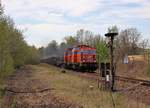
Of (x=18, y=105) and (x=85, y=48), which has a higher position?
(x=85, y=48)

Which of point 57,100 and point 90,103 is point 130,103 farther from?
point 57,100

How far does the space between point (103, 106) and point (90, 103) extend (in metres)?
0.96

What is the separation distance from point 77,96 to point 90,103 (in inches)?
110

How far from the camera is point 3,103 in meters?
16.3

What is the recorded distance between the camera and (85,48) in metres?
47.0

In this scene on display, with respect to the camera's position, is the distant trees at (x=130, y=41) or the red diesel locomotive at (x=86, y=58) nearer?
the red diesel locomotive at (x=86, y=58)

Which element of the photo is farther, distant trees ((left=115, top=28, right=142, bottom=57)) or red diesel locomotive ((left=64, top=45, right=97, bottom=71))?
distant trees ((left=115, top=28, right=142, bottom=57))

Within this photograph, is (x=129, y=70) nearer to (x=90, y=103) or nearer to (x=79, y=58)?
(x=79, y=58)

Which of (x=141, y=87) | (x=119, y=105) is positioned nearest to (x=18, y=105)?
(x=119, y=105)

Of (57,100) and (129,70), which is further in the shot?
(129,70)

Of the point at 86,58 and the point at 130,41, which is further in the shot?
the point at 130,41

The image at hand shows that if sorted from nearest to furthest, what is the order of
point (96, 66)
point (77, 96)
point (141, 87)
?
point (77, 96)
point (141, 87)
point (96, 66)

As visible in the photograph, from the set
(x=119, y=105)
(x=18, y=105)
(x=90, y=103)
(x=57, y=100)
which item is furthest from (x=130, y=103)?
(x=18, y=105)

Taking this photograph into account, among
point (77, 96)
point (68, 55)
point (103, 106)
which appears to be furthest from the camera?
point (68, 55)
